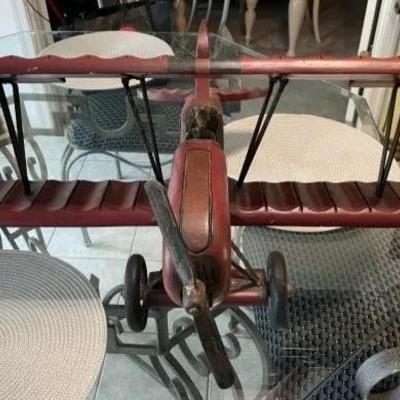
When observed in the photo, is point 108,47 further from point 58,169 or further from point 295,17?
point 295,17

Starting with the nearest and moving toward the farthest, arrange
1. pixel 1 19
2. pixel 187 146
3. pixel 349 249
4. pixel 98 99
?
pixel 187 146
pixel 349 249
pixel 98 99
pixel 1 19

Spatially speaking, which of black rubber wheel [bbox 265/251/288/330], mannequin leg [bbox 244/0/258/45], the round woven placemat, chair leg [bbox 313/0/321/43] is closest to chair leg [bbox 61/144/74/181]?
the round woven placemat

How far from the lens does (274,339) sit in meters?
0.77

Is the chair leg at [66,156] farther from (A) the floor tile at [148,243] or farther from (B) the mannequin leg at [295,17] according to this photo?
(B) the mannequin leg at [295,17]

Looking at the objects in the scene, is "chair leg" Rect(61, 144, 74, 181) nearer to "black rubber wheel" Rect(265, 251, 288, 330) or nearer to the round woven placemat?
the round woven placemat

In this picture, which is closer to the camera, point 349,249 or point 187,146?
point 187,146

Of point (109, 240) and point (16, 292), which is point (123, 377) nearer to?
point (16, 292)

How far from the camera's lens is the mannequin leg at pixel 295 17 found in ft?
8.71

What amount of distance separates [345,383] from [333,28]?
3.05 metres

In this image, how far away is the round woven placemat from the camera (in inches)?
23.1

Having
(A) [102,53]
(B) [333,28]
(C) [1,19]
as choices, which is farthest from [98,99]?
(B) [333,28]

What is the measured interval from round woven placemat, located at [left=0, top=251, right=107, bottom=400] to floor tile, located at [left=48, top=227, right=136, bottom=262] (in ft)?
1.75

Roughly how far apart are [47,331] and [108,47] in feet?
3.37

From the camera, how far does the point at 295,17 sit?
2691 mm
